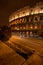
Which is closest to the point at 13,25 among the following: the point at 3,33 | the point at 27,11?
the point at 27,11

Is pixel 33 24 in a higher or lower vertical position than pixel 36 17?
lower

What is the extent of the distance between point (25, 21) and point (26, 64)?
3.38 metres

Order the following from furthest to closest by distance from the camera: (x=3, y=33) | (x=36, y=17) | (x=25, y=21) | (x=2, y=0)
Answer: (x=25, y=21) < (x=36, y=17) < (x=3, y=33) < (x=2, y=0)

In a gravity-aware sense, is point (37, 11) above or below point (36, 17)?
above

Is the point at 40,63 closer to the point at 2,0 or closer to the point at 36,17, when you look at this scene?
the point at 2,0

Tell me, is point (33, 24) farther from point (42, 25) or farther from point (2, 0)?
point (2, 0)

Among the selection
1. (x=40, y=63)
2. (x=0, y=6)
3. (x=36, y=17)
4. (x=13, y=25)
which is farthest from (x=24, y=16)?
(x=40, y=63)

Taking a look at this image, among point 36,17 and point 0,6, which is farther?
point 36,17

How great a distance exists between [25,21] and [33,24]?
1.73 ft

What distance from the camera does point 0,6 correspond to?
61.5 inches

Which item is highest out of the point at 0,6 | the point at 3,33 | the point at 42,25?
the point at 0,6

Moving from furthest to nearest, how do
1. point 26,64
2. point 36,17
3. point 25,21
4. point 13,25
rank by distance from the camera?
point 13,25
point 25,21
point 36,17
point 26,64

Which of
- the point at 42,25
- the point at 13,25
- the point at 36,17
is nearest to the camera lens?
the point at 42,25

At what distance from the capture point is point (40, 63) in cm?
128
